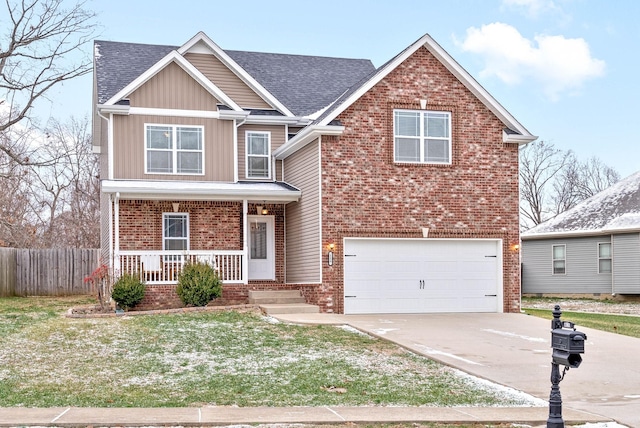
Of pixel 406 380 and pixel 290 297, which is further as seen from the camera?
pixel 290 297

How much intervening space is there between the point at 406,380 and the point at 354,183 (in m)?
9.05

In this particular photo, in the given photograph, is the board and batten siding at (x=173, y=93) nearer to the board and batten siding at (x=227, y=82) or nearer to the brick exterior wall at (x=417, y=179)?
the board and batten siding at (x=227, y=82)

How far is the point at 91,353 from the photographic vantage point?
1388cm

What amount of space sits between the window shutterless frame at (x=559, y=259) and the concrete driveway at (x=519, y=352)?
44.0 feet

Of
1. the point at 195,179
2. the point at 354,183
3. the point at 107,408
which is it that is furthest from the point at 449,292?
the point at 107,408

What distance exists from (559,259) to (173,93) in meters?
18.7

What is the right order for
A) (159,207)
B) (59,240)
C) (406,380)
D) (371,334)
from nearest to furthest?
(406,380), (371,334), (159,207), (59,240)

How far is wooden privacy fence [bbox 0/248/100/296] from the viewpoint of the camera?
2809 centimetres

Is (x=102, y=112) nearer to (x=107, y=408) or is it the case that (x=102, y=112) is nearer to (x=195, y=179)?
(x=195, y=179)

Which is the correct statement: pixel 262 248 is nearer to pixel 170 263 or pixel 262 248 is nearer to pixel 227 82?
pixel 170 263

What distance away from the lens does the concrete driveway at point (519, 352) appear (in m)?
11.6

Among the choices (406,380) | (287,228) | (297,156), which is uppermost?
(297,156)

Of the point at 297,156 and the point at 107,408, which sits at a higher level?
the point at 297,156

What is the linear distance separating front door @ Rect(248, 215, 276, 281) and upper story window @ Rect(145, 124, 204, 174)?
2.32m
